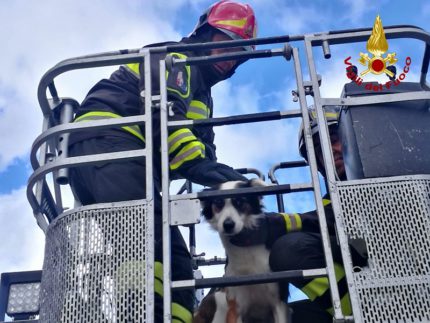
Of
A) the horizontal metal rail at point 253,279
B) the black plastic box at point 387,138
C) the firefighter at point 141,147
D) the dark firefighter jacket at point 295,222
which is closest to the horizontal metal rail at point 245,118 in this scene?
the firefighter at point 141,147

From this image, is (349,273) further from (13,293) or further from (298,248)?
(13,293)

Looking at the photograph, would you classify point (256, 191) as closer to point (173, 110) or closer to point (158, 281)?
point (158, 281)

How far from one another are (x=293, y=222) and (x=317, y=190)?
0.50 meters

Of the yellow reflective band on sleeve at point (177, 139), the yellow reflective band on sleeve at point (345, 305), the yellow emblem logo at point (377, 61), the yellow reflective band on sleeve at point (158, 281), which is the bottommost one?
the yellow reflective band on sleeve at point (345, 305)

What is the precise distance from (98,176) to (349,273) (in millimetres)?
1479

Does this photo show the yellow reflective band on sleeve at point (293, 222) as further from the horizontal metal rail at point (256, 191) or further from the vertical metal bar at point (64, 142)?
the vertical metal bar at point (64, 142)

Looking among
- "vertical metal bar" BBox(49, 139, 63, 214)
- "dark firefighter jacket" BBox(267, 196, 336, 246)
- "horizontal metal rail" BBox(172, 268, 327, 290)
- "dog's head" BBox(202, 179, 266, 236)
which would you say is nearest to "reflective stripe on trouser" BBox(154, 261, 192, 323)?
"horizontal metal rail" BBox(172, 268, 327, 290)

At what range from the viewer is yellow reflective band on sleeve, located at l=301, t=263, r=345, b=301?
2684 millimetres

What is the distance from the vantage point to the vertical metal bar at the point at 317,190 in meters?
2.49

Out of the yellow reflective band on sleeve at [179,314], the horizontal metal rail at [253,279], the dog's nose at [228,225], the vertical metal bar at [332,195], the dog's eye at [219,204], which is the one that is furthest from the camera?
the dog's eye at [219,204]

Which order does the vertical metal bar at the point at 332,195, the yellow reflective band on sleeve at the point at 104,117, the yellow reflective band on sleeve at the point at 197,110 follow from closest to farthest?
1. the vertical metal bar at the point at 332,195
2. the yellow reflective band on sleeve at the point at 104,117
3. the yellow reflective band on sleeve at the point at 197,110

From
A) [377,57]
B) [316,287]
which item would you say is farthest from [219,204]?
[377,57]

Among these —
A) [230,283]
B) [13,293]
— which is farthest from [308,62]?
[13,293]

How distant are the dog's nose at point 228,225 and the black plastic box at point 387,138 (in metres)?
0.90
